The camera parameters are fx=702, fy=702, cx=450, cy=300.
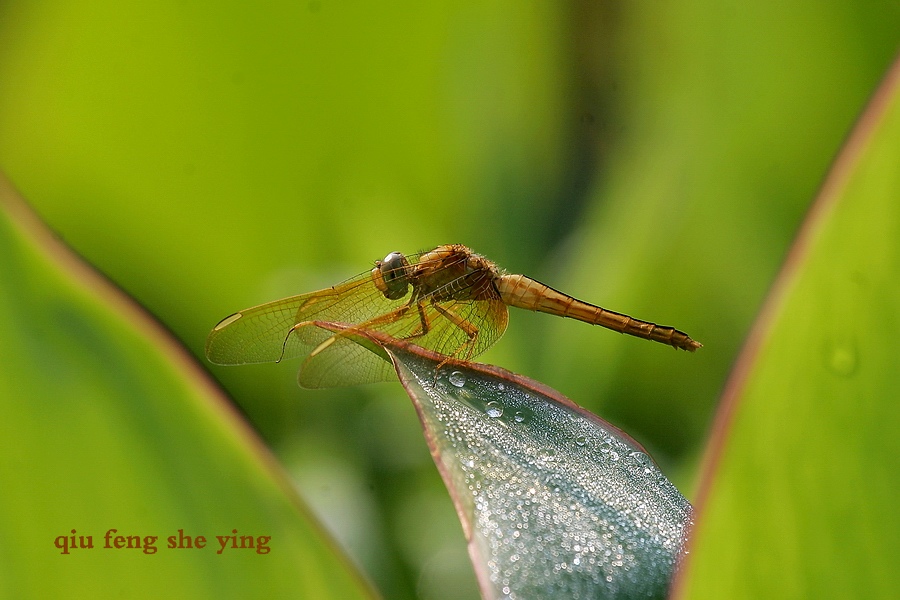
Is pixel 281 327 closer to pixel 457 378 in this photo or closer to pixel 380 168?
pixel 380 168

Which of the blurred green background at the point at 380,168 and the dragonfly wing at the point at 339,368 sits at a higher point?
the blurred green background at the point at 380,168

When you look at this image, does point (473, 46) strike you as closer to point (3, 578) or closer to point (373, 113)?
point (373, 113)

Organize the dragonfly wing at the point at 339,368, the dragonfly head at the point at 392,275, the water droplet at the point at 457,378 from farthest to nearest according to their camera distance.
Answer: the dragonfly head at the point at 392,275, the dragonfly wing at the point at 339,368, the water droplet at the point at 457,378

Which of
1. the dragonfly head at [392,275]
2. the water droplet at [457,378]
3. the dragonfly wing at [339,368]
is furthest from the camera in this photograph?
the dragonfly head at [392,275]

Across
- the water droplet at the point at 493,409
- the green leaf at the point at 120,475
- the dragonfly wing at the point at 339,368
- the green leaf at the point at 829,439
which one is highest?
the green leaf at the point at 829,439

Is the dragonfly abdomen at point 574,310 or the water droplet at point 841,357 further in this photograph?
the dragonfly abdomen at point 574,310

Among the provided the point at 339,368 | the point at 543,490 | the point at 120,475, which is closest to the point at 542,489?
the point at 543,490

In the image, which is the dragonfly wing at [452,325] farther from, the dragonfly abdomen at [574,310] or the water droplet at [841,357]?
the water droplet at [841,357]

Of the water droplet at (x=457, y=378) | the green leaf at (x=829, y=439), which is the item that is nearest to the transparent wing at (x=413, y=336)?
the water droplet at (x=457, y=378)
